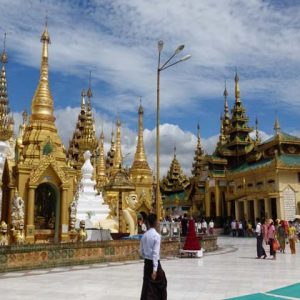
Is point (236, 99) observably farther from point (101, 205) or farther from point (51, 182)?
point (51, 182)

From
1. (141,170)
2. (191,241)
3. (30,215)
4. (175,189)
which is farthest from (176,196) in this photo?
(191,241)

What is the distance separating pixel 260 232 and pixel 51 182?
10092mm

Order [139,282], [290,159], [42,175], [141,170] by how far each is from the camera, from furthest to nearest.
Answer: [141,170]
[290,159]
[42,175]
[139,282]

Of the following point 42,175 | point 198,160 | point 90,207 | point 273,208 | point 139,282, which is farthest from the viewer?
point 198,160

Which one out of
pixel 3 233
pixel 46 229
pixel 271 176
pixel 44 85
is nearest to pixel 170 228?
pixel 46 229

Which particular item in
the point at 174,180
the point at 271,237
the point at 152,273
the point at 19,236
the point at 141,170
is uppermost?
the point at 174,180

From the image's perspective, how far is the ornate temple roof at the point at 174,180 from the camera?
2921 inches

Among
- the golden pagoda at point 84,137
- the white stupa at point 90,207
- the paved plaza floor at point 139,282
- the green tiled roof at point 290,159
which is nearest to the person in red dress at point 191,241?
the paved plaza floor at point 139,282

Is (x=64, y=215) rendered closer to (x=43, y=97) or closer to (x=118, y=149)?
(x=43, y=97)

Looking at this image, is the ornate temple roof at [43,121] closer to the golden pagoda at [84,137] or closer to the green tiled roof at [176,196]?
the golden pagoda at [84,137]

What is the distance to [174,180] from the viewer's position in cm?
7550

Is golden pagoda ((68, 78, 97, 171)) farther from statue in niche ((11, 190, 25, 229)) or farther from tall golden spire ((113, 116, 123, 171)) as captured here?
statue in niche ((11, 190, 25, 229))

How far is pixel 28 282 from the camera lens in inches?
411

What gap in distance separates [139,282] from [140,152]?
34.0 meters
